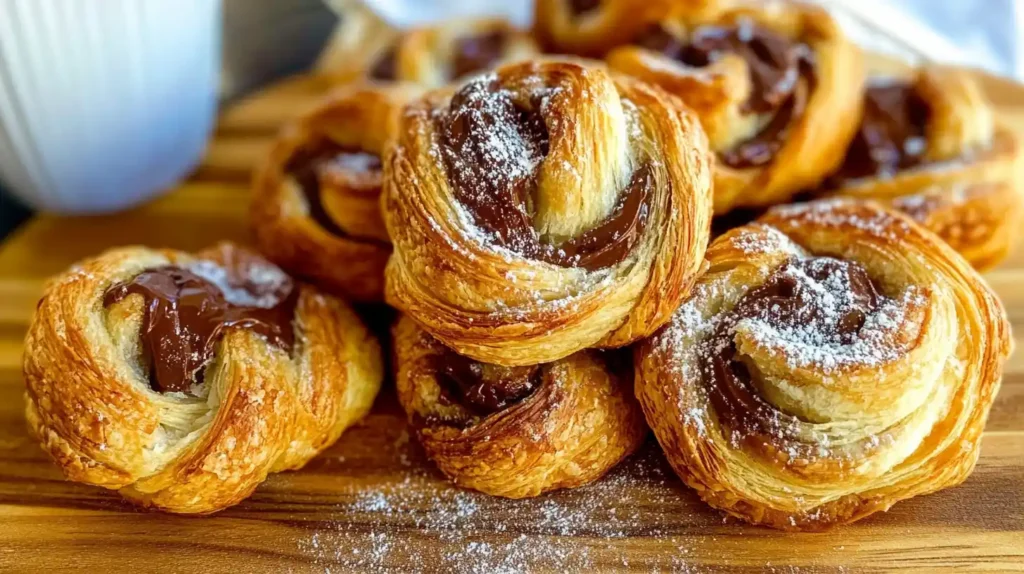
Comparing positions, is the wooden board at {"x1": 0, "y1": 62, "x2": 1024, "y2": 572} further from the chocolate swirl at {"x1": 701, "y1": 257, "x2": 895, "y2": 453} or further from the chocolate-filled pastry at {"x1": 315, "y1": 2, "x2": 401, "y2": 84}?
the chocolate-filled pastry at {"x1": 315, "y1": 2, "x2": 401, "y2": 84}

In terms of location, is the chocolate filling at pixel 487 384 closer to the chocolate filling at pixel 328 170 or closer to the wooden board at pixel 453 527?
the wooden board at pixel 453 527

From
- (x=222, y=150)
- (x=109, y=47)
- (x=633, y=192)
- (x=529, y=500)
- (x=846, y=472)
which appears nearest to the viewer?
(x=846, y=472)

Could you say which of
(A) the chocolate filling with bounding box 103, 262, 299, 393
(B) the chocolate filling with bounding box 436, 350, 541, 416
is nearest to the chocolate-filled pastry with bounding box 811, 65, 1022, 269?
(B) the chocolate filling with bounding box 436, 350, 541, 416

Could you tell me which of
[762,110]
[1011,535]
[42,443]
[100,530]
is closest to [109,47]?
[42,443]

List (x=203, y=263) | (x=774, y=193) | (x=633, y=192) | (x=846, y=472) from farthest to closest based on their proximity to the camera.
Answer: (x=774, y=193)
(x=203, y=263)
(x=633, y=192)
(x=846, y=472)

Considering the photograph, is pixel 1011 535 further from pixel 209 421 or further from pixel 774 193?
pixel 209 421

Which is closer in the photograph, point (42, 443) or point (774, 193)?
point (42, 443)
